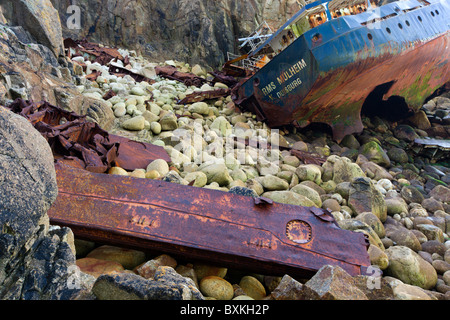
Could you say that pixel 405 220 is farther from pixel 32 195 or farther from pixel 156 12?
pixel 156 12

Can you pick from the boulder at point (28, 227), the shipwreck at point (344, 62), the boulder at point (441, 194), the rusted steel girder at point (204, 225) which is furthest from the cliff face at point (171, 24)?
the boulder at point (28, 227)

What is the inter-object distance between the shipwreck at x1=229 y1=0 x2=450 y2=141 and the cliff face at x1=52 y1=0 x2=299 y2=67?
6.39 m

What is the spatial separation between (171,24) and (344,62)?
11.5m

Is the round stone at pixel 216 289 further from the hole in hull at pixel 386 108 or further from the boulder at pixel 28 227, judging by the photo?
the hole in hull at pixel 386 108

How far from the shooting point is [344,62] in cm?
573

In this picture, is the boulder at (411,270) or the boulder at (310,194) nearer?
the boulder at (411,270)

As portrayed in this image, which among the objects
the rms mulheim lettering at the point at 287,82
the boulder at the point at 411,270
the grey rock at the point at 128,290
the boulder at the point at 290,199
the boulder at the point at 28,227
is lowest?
the boulder at the point at 411,270

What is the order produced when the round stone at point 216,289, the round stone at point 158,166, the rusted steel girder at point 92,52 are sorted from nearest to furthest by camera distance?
the round stone at point 216,289 < the round stone at point 158,166 < the rusted steel girder at point 92,52

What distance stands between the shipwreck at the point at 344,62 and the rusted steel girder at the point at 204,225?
14.6 feet

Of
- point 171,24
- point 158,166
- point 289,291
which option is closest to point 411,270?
point 289,291

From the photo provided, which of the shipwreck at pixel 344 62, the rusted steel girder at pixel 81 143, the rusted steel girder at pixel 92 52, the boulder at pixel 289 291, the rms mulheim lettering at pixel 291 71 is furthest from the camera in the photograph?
the rusted steel girder at pixel 92 52

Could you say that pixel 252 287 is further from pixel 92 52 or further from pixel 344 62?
pixel 92 52

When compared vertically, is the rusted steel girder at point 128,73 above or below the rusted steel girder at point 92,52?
below

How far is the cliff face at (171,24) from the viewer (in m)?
13.7
